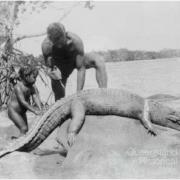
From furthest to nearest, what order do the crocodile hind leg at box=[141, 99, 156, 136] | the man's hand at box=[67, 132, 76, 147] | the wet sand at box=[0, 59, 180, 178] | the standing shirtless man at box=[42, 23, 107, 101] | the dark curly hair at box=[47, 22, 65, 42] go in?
the standing shirtless man at box=[42, 23, 107, 101]
the dark curly hair at box=[47, 22, 65, 42]
the crocodile hind leg at box=[141, 99, 156, 136]
the man's hand at box=[67, 132, 76, 147]
the wet sand at box=[0, 59, 180, 178]

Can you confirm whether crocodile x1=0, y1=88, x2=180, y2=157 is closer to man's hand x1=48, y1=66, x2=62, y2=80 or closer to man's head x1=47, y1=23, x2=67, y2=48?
man's head x1=47, y1=23, x2=67, y2=48

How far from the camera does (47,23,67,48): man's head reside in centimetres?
629

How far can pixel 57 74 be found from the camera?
7.14 m

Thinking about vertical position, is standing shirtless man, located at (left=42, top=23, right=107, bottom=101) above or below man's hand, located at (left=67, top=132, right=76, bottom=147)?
above

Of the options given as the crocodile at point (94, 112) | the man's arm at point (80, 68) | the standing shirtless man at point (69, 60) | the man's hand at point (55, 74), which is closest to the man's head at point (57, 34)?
the standing shirtless man at point (69, 60)

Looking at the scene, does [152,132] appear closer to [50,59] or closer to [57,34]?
[57,34]

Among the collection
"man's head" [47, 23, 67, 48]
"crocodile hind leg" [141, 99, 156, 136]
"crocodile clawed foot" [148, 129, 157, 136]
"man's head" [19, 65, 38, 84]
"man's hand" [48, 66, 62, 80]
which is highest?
"man's head" [47, 23, 67, 48]

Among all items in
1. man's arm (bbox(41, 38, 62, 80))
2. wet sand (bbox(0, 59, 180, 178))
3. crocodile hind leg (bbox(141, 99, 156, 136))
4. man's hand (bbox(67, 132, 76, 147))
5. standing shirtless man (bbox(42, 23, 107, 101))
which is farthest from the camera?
man's arm (bbox(41, 38, 62, 80))

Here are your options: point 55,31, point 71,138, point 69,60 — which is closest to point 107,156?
point 71,138

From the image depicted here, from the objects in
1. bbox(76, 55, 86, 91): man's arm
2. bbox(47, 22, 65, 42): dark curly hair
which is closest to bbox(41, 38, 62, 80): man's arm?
bbox(76, 55, 86, 91): man's arm

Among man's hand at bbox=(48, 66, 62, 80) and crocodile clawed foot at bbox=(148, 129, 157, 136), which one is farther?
man's hand at bbox=(48, 66, 62, 80)

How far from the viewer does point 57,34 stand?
252 inches

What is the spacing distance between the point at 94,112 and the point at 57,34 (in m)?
1.27

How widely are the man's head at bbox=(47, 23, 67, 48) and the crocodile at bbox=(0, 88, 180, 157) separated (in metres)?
0.96
